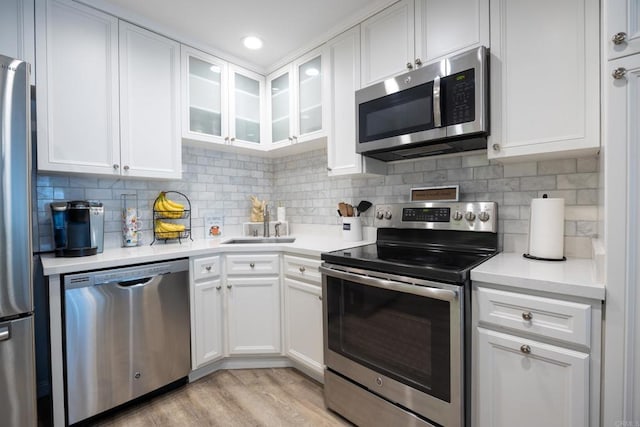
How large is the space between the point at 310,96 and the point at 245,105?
66cm

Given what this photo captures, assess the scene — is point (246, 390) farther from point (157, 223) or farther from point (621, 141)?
point (621, 141)

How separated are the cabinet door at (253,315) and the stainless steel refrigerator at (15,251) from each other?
1055 mm

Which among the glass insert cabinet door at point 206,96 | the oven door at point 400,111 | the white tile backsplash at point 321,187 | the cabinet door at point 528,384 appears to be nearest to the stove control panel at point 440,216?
the white tile backsplash at point 321,187

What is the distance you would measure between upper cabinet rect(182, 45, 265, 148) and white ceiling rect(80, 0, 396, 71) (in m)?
0.17

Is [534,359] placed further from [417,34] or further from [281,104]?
[281,104]

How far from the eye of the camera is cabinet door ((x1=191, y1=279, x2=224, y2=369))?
1995 millimetres

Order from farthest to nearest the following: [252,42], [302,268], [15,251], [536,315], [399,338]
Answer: [252,42] → [302,268] → [399,338] → [15,251] → [536,315]

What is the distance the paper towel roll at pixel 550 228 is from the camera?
138 centimetres

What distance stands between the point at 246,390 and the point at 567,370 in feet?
5.77

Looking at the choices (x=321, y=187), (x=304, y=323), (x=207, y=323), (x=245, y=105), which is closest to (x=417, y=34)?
(x=321, y=187)

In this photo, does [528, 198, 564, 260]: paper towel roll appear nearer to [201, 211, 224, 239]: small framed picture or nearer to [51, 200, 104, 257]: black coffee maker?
[201, 211, 224, 239]: small framed picture

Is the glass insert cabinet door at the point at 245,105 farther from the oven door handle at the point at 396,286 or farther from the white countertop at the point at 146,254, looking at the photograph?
the oven door handle at the point at 396,286

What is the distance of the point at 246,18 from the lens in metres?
2.00

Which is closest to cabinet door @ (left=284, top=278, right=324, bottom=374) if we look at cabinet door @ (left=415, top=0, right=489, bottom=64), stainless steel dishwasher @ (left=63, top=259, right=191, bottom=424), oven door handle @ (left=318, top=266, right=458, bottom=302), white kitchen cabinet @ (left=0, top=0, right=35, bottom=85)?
oven door handle @ (left=318, top=266, right=458, bottom=302)
